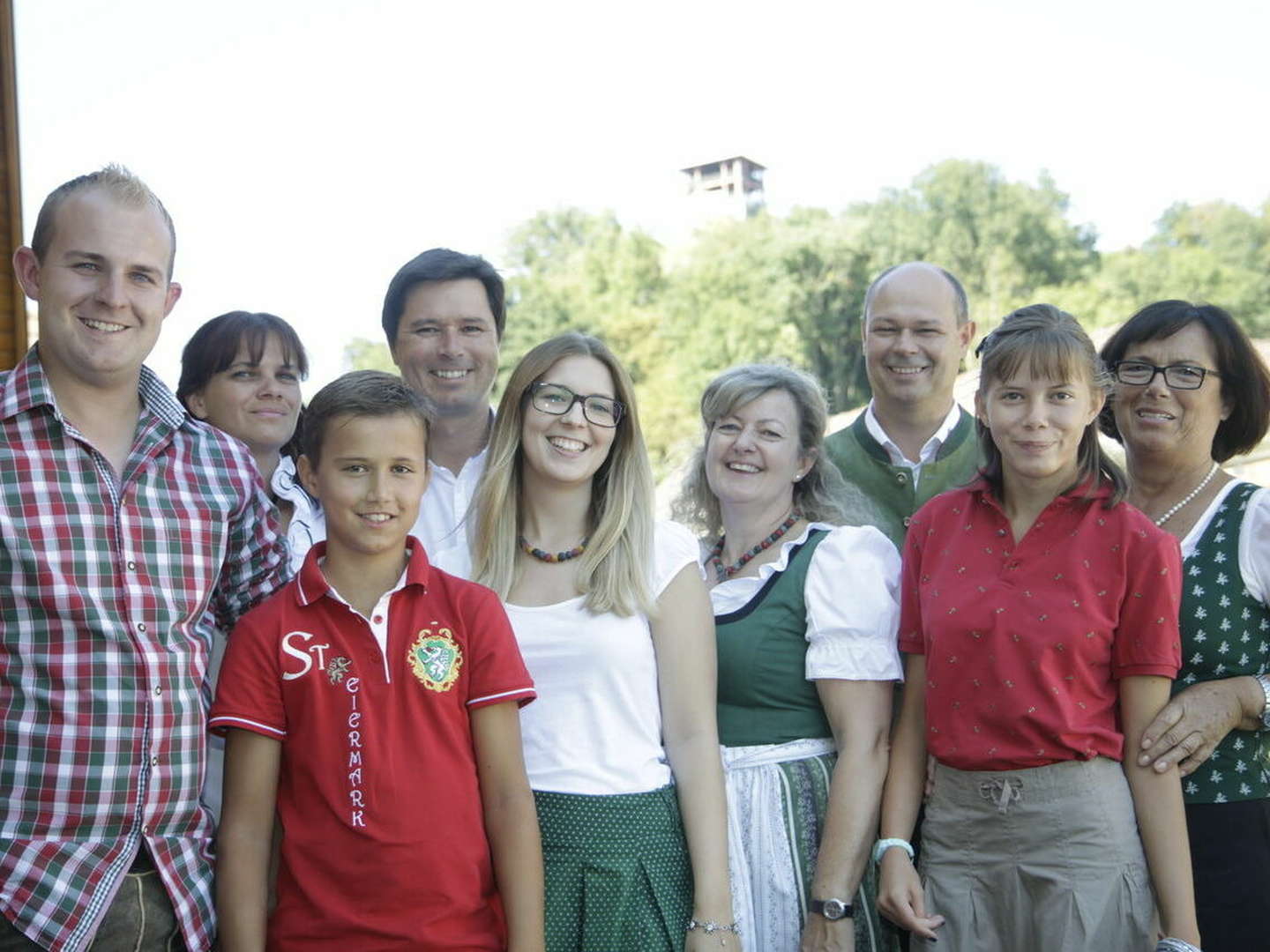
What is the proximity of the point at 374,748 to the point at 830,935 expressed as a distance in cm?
101

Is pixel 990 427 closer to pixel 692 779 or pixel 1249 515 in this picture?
pixel 1249 515

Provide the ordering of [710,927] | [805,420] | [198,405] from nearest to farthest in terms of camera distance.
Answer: [710,927] < [805,420] < [198,405]

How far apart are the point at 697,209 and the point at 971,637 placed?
133 feet

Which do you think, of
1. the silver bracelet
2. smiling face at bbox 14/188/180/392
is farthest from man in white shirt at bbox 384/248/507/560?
the silver bracelet

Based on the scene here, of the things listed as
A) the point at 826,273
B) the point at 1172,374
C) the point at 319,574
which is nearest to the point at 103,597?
the point at 319,574

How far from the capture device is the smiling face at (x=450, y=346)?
3.30 metres

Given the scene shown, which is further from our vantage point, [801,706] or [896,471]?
[896,471]

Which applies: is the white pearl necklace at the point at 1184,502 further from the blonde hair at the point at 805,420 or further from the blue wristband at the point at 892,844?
the blue wristband at the point at 892,844

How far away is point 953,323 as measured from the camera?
3727 mm

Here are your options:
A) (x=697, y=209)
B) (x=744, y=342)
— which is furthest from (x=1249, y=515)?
(x=697, y=209)

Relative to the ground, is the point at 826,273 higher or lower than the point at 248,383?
higher

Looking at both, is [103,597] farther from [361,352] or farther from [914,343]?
[361,352]

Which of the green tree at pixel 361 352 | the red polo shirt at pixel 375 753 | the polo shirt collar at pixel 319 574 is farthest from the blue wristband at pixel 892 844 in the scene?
the green tree at pixel 361 352

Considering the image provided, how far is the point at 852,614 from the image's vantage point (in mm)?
2709
